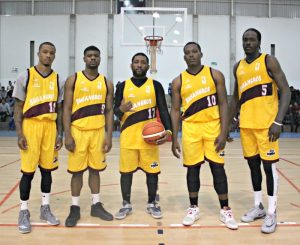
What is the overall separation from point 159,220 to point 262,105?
62.6 inches

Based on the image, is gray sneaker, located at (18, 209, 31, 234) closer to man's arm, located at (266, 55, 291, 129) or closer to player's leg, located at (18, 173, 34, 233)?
player's leg, located at (18, 173, 34, 233)

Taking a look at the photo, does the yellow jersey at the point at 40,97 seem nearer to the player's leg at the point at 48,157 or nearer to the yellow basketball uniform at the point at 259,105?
the player's leg at the point at 48,157

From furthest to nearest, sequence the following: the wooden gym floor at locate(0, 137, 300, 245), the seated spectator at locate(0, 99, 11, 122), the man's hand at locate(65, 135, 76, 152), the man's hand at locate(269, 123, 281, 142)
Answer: the seated spectator at locate(0, 99, 11, 122), the man's hand at locate(65, 135, 76, 152), the man's hand at locate(269, 123, 281, 142), the wooden gym floor at locate(0, 137, 300, 245)

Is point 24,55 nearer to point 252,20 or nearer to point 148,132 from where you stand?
point 252,20

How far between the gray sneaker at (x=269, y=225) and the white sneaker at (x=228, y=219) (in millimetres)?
255

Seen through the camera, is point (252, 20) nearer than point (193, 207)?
No

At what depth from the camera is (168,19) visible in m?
16.9

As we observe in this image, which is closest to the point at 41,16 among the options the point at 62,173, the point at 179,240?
the point at 62,173

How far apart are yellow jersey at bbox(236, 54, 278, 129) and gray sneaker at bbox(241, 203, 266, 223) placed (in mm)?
937

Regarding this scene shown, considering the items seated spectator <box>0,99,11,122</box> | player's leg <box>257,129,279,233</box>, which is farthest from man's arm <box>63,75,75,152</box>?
seated spectator <box>0,99,11,122</box>

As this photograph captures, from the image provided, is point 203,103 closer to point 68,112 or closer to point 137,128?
point 137,128

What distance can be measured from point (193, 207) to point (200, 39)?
16748 millimetres

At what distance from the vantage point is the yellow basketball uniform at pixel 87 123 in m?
3.72

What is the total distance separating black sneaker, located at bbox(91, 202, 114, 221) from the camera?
3893 millimetres
